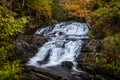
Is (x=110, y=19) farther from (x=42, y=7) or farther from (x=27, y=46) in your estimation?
(x=42, y=7)

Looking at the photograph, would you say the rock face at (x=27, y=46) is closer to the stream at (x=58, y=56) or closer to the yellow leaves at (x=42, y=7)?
the stream at (x=58, y=56)

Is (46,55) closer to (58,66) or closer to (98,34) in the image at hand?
(58,66)

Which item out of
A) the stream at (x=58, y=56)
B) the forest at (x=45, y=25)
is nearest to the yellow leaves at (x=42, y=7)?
the forest at (x=45, y=25)

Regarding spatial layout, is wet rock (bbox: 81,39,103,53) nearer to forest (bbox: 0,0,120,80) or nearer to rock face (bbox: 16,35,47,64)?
forest (bbox: 0,0,120,80)

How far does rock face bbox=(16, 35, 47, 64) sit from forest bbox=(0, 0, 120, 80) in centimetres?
59

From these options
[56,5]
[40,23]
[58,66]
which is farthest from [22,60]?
[56,5]

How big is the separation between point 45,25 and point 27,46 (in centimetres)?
1046

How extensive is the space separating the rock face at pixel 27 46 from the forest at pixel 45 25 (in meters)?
0.59

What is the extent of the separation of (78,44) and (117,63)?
5898 mm

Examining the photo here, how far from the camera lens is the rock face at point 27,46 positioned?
16594mm

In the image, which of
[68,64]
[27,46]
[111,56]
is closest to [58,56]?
[68,64]

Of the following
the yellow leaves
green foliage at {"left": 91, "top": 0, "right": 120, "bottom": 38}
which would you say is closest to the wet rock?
green foliage at {"left": 91, "top": 0, "right": 120, "bottom": 38}

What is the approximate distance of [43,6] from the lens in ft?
89.0

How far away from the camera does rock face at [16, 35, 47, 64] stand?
1659 cm
